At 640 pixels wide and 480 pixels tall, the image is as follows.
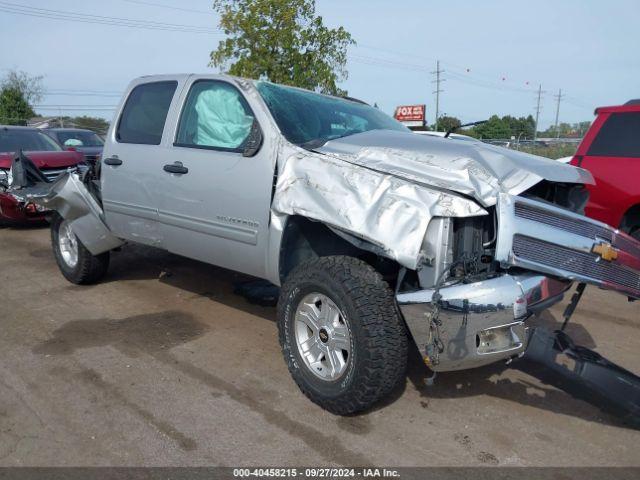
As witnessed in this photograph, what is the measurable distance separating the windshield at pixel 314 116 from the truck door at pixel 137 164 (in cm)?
101

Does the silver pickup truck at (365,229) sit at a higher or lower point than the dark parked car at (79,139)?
higher

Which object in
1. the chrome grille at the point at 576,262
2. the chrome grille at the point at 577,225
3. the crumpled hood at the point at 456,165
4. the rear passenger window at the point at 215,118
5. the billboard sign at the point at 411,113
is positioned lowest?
the billboard sign at the point at 411,113

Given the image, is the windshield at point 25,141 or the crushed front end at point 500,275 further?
the windshield at point 25,141

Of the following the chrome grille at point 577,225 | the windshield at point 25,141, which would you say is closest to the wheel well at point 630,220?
the chrome grille at point 577,225

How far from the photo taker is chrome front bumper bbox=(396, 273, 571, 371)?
2752 mm

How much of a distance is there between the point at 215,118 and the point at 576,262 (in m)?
2.77

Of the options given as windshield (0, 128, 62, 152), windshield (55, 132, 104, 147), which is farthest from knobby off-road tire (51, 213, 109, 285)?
windshield (55, 132, 104, 147)

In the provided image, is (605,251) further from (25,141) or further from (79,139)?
(79,139)

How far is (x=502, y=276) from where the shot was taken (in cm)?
285

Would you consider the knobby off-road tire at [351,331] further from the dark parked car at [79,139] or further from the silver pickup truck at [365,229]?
the dark parked car at [79,139]

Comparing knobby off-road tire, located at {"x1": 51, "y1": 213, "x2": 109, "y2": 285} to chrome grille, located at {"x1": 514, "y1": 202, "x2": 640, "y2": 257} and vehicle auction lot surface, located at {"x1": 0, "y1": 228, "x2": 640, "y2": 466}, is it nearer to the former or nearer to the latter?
vehicle auction lot surface, located at {"x1": 0, "y1": 228, "x2": 640, "y2": 466}

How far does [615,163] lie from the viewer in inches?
234

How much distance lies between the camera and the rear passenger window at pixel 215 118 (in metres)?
4.01

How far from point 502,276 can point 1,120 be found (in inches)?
1464
